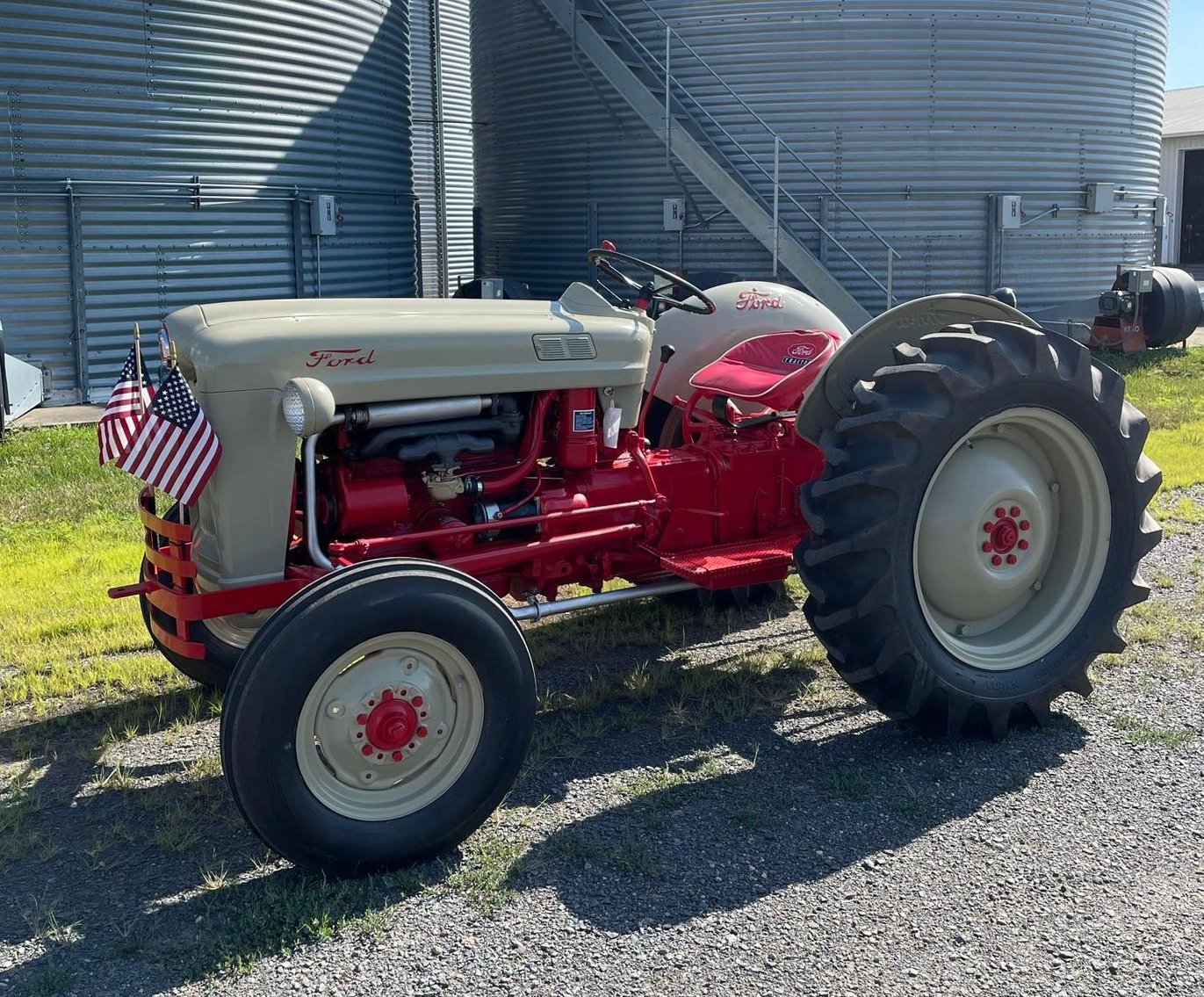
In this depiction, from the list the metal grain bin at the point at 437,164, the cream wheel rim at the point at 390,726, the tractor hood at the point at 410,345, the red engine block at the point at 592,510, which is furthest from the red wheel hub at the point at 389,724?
the metal grain bin at the point at 437,164

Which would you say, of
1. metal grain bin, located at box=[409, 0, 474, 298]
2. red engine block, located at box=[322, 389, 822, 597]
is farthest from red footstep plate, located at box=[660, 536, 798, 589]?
metal grain bin, located at box=[409, 0, 474, 298]

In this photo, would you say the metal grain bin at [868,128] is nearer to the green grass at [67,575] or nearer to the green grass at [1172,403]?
the green grass at [1172,403]

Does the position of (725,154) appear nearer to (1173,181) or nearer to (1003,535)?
(1003,535)

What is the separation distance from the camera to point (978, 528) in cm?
405

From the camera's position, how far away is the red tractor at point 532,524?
3236mm

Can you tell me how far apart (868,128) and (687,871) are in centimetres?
1145

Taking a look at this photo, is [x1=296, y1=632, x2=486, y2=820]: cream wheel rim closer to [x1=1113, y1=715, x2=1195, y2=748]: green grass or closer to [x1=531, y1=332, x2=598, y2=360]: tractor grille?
[x1=531, y1=332, x2=598, y2=360]: tractor grille

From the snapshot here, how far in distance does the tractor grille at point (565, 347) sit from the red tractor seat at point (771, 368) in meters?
0.84

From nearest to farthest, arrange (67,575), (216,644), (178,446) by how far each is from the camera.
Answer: (178,446)
(216,644)
(67,575)

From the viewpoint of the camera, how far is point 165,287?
37.3 feet

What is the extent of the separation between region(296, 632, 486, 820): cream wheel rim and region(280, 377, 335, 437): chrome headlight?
602 mm

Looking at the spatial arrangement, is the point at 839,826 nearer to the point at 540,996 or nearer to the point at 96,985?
the point at 540,996

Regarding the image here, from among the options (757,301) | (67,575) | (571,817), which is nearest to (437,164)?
(67,575)

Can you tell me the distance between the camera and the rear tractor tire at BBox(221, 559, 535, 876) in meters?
3.04
